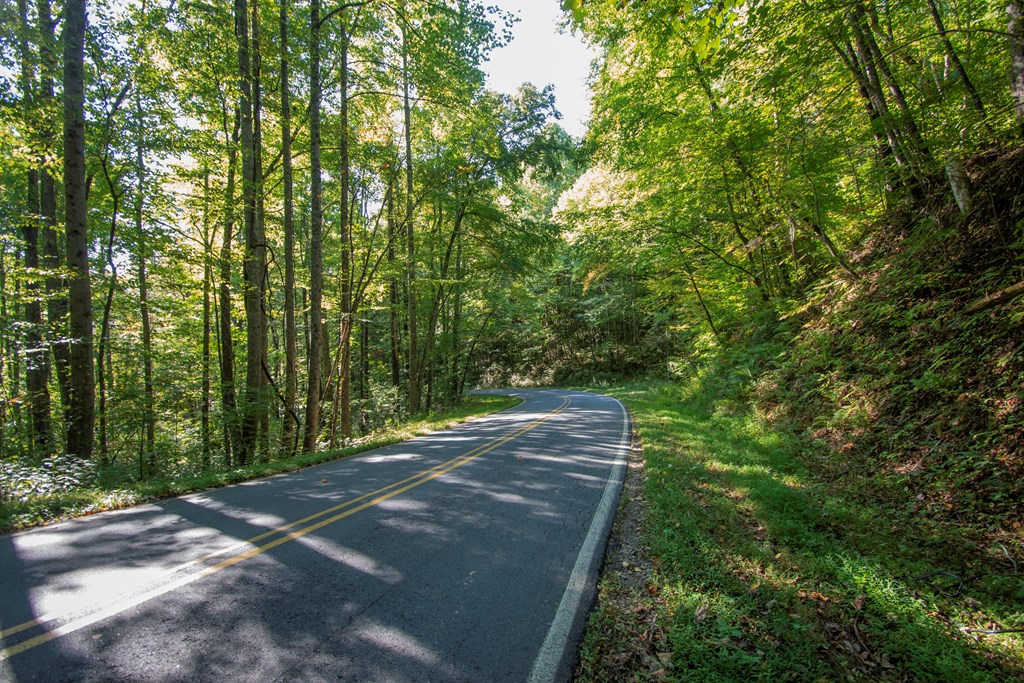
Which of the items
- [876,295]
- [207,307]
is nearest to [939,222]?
[876,295]

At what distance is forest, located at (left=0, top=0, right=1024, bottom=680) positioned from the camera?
13.0 ft

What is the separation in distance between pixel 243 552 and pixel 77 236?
24.0 feet

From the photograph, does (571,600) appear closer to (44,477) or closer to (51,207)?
(44,477)

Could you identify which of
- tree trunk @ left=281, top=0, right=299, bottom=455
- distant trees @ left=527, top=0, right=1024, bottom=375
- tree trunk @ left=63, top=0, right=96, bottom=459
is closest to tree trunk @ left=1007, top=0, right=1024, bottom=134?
distant trees @ left=527, top=0, right=1024, bottom=375

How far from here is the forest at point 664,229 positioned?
3957 mm

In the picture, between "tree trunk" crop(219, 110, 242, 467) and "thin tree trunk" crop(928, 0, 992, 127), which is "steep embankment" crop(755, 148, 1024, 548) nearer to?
"thin tree trunk" crop(928, 0, 992, 127)

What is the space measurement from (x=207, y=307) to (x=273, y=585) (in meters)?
15.3

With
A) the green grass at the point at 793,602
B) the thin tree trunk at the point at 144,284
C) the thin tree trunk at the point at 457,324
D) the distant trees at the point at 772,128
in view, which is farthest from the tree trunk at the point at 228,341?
the green grass at the point at 793,602

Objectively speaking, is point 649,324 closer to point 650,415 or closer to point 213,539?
point 650,415

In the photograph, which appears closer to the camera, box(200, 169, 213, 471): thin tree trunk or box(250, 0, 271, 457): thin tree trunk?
box(200, 169, 213, 471): thin tree trunk

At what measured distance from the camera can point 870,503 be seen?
14.5 feet

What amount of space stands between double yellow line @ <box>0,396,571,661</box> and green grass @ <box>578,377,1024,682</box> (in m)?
2.91

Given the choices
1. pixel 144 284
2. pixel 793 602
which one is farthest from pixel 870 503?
pixel 144 284

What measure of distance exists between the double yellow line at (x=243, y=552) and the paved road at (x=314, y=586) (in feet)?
0.05
